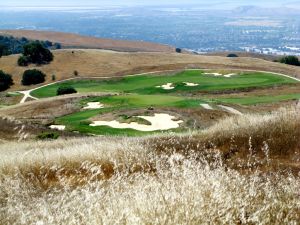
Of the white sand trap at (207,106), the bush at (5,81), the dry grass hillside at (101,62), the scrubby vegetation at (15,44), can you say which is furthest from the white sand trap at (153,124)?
the scrubby vegetation at (15,44)

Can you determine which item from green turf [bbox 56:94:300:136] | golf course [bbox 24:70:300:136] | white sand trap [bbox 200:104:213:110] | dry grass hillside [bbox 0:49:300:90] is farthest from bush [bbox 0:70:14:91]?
white sand trap [bbox 200:104:213:110]

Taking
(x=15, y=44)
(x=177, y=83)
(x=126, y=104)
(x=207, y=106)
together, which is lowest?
(x=15, y=44)

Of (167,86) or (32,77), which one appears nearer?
(167,86)

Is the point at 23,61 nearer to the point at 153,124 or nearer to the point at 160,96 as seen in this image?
the point at 160,96

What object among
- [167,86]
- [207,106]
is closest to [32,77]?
[167,86]

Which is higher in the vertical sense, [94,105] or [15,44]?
[94,105]

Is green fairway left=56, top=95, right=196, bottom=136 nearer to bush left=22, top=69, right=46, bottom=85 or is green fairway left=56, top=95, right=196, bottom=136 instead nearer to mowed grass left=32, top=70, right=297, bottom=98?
Answer: mowed grass left=32, top=70, right=297, bottom=98

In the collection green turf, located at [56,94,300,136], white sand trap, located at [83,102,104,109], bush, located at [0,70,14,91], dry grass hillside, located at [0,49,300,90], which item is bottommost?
bush, located at [0,70,14,91]
